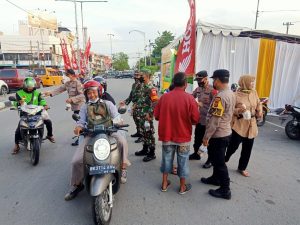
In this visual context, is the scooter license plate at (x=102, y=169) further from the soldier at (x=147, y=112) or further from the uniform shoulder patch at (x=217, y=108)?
the soldier at (x=147, y=112)

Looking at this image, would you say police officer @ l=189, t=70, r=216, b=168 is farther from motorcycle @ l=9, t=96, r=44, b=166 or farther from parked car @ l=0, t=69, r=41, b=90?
parked car @ l=0, t=69, r=41, b=90

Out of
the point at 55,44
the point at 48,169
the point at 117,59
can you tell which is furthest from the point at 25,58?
the point at 48,169

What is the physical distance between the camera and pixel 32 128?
14.9 ft

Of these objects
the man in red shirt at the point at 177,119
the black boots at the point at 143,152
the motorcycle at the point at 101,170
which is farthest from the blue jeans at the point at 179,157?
the black boots at the point at 143,152

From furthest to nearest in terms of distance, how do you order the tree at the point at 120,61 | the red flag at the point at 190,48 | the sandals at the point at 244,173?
the tree at the point at 120,61 < the red flag at the point at 190,48 < the sandals at the point at 244,173

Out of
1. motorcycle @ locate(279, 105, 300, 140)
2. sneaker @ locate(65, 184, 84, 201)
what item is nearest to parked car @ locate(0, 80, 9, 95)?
sneaker @ locate(65, 184, 84, 201)

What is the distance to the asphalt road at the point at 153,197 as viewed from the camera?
2.98 meters

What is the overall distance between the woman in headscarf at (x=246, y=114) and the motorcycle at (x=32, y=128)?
3475mm

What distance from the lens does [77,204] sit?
10.8ft

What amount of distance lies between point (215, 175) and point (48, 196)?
2465 mm

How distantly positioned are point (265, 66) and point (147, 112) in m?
7.05

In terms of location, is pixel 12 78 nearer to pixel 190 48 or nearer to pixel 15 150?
pixel 15 150

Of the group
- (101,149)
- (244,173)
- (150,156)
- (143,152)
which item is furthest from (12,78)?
(244,173)

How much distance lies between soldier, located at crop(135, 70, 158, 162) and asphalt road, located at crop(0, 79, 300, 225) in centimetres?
28
